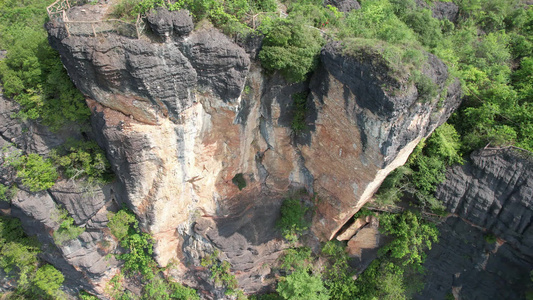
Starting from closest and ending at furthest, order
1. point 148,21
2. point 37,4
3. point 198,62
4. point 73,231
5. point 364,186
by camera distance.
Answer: point 148,21
point 198,62
point 364,186
point 73,231
point 37,4

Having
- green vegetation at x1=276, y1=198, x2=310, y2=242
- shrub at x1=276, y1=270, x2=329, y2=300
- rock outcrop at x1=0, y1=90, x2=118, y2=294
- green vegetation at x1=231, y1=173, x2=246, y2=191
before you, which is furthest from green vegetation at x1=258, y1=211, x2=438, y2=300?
rock outcrop at x1=0, y1=90, x2=118, y2=294

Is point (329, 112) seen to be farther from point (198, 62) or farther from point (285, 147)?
point (198, 62)

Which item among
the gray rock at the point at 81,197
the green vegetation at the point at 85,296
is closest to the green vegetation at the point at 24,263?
the green vegetation at the point at 85,296

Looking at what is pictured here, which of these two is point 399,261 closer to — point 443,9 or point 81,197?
point 443,9

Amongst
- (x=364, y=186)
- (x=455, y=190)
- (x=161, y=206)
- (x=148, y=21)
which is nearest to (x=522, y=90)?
(x=455, y=190)

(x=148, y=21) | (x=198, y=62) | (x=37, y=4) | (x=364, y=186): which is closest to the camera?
(x=148, y=21)

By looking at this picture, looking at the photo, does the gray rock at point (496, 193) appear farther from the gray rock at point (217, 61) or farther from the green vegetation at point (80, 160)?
the green vegetation at point (80, 160)
